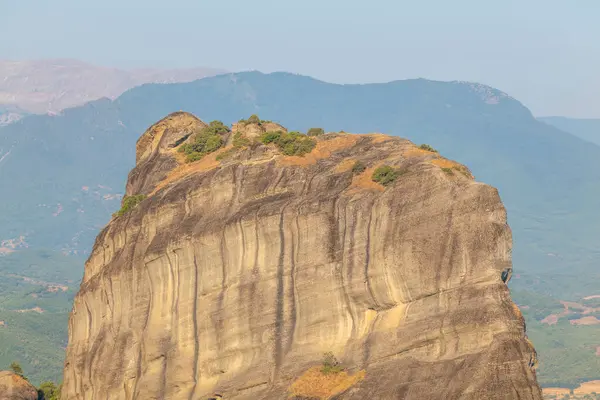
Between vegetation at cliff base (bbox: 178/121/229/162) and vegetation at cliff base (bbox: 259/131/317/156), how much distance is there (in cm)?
719

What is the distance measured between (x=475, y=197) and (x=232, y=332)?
18375 mm

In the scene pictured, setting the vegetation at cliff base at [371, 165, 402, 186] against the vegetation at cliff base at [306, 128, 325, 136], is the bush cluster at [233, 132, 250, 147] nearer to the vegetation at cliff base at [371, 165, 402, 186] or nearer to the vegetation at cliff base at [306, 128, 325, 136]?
the vegetation at cliff base at [306, 128, 325, 136]

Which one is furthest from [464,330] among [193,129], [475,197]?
[193,129]

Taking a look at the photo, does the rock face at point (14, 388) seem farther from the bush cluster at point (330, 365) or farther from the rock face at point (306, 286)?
the bush cluster at point (330, 365)

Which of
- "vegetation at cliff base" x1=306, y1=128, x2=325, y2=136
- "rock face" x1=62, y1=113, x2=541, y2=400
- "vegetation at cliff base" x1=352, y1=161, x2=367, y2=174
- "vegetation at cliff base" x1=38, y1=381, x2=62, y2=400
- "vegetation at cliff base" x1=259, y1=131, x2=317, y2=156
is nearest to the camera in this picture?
"rock face" x1=62, y1=113, x2=541, y2=400

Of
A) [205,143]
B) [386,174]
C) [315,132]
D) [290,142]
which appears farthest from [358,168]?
[205,143]

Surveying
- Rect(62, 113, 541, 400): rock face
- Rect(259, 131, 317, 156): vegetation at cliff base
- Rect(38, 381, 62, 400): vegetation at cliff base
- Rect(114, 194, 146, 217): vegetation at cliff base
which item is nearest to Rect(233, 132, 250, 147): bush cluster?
Rect(62, 113, 541, 400): rock face

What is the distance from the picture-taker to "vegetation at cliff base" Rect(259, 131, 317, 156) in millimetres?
84438

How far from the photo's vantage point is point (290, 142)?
85312mm

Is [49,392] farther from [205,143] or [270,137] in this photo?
[270,137]

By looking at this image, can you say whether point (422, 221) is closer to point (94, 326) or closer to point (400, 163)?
point (400, 163)

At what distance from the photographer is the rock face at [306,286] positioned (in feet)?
226


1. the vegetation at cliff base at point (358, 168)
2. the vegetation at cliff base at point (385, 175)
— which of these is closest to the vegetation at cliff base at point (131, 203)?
the vegetation at cliff base at point (358, 168)

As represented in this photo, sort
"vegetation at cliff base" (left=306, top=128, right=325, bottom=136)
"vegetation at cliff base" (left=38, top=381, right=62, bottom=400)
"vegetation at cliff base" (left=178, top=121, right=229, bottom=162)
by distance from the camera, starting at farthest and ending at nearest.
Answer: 1. "vegetation at cliff base" (left=38, top=381, right=62, bottom=400)
2. "vegetation at cliff base" (left=306, top=128, right=325, bottom=136)
3. "vegetation at cliff base" (left=178, top=121, right=229, bottom=162)
